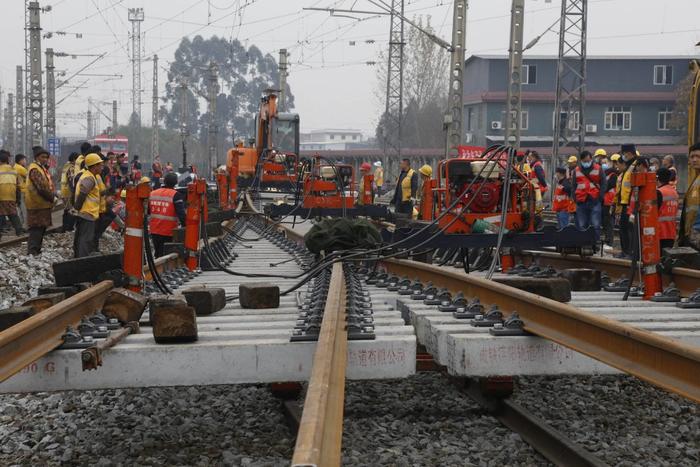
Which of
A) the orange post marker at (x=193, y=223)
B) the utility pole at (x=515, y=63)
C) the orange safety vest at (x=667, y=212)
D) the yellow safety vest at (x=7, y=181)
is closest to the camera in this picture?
the orange post marker at (x=193, y=223)

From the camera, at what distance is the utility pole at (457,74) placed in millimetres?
24609

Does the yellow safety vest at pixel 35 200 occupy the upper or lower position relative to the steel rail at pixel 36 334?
upper

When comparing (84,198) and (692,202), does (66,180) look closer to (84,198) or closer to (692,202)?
(84,198)

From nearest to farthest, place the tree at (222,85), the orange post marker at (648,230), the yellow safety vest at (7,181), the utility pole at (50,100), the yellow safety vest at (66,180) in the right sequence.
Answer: the orange post marker at (648,230)
the yellow safety vest at (7,181)
the yellow safety vest at (66,180)
the utility pole at (50,100)
the tree at (222,85)

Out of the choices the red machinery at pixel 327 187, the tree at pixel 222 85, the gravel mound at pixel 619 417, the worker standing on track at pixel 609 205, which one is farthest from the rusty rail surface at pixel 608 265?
the tree at pixel 222 85

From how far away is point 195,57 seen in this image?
127375mm

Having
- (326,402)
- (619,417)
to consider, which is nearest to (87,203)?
(619,417)

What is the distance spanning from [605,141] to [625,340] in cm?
6547

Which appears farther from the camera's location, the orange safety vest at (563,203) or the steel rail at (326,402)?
the orange safety vest at (563,203)

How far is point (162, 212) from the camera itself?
12.4 metres

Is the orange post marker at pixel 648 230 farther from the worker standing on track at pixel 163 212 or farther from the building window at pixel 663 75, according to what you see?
the building window at pixel 663 75

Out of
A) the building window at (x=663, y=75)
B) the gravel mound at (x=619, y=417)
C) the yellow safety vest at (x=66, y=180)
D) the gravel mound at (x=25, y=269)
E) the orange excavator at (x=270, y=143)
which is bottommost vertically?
the gravel mound at (x=619, y=417)

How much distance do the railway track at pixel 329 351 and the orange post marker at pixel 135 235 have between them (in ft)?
1.07

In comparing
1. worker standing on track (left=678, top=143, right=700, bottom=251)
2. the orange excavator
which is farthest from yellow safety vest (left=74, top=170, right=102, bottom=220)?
the orange excavator
